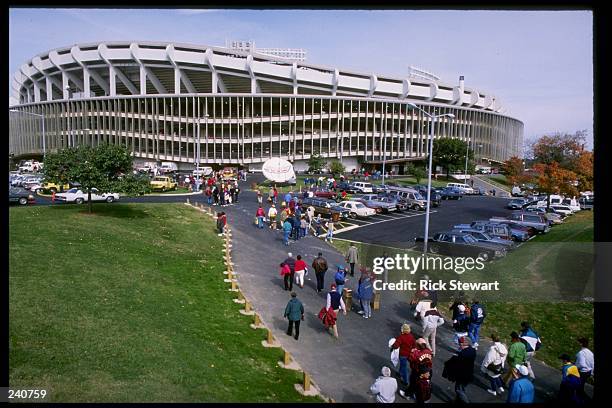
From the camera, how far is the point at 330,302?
378 inches

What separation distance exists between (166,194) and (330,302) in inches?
914

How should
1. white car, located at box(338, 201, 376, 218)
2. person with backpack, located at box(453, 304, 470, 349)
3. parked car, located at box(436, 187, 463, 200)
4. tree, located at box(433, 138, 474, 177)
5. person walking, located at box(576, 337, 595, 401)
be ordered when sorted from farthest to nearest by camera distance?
1. tree, located at box(433, 138, 474, 177)
2. parked car, located at box(436, 187, 463, 200)
3. white car, located at box(338, 201, 376, 218)
4. person with backpack, located at box(453, 304, 470, 349)
5. person walking, located at box(576, 337, 595, 401)

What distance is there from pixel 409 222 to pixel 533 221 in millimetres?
5841

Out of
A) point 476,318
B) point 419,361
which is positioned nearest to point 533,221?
point 476,318

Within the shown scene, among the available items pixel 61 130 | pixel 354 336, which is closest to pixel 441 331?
pixel 354 336

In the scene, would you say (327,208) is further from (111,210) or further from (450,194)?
(450,194)

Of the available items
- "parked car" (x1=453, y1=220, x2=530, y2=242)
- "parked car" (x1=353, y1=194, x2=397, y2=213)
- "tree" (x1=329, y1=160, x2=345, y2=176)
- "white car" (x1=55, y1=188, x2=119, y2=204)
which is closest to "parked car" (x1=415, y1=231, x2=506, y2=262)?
"parked car" (x1=453, y1=220, x2=530, y2=242)

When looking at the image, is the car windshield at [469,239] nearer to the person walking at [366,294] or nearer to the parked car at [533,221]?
the person walking at [366,294]

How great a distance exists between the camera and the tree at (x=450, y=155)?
1689 inches

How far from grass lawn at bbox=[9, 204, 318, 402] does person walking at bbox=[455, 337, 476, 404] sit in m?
2.53

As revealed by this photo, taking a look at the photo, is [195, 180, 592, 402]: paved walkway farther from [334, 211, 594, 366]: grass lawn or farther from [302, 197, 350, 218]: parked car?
[302, 197, 350, 218]: parked car

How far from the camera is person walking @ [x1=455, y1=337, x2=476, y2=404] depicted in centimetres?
693

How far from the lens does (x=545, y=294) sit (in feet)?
27.7

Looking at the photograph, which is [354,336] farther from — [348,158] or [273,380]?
[348,158]
